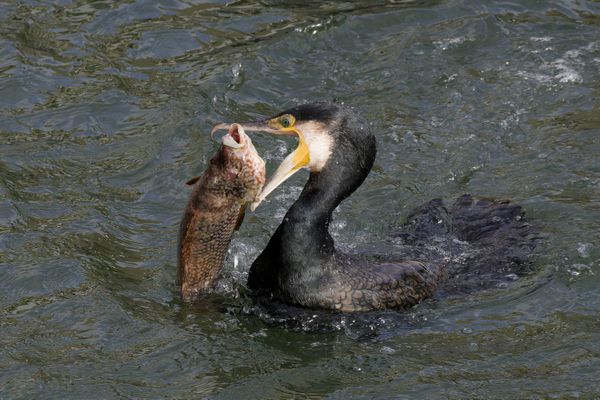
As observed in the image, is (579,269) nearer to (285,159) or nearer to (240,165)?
(285,159)

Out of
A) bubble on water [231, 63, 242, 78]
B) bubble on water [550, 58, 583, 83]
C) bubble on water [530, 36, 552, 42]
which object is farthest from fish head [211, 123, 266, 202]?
bubble on water [530, 36, 552, 42]

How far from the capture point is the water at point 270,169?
231 inches

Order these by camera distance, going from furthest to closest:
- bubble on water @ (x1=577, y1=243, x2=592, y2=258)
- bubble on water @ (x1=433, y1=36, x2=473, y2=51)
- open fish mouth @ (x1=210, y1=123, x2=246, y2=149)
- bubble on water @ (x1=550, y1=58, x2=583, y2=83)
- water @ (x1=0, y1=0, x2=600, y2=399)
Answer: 1. bubble on water @ (x1=433, y1=36, x2=473, y2=51)
2. bubble on water @ (x1=550, y1=58, x2=583, y2=83)
3. bubble on water @ (x1=577, y1=243, x2=592, y2=258)
4. water @ (x1=0, y1=0, x2=600, y2=399)
5. open fish mouth @ (x1=210, y1=123, x2=246, y2=149)

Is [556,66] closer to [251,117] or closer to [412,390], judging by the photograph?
[251,117]

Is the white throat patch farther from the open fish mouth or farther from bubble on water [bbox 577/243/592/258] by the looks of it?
bubble on water [bbox 577/243/592/258]

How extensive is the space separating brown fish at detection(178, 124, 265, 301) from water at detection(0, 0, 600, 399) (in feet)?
0.98

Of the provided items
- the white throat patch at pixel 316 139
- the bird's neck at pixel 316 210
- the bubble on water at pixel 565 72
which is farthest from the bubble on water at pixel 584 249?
the bubble on water at pixel 565 72

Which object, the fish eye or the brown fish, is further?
the fish eye

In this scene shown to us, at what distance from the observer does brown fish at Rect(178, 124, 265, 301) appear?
5664 millimetres

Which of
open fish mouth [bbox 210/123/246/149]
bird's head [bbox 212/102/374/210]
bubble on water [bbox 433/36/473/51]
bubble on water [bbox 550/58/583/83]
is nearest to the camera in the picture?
open fish mouth [bbox 210/123/246/149]

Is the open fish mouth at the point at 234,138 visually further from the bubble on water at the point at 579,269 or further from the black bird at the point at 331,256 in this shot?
the bubble on water at the point at 579,269

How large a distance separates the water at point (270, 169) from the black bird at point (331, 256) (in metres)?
0.17

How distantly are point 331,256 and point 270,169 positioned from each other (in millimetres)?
2031

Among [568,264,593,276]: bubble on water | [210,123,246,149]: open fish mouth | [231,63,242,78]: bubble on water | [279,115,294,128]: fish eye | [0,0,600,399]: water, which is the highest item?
[210,123,246,149]: open fish mouth
